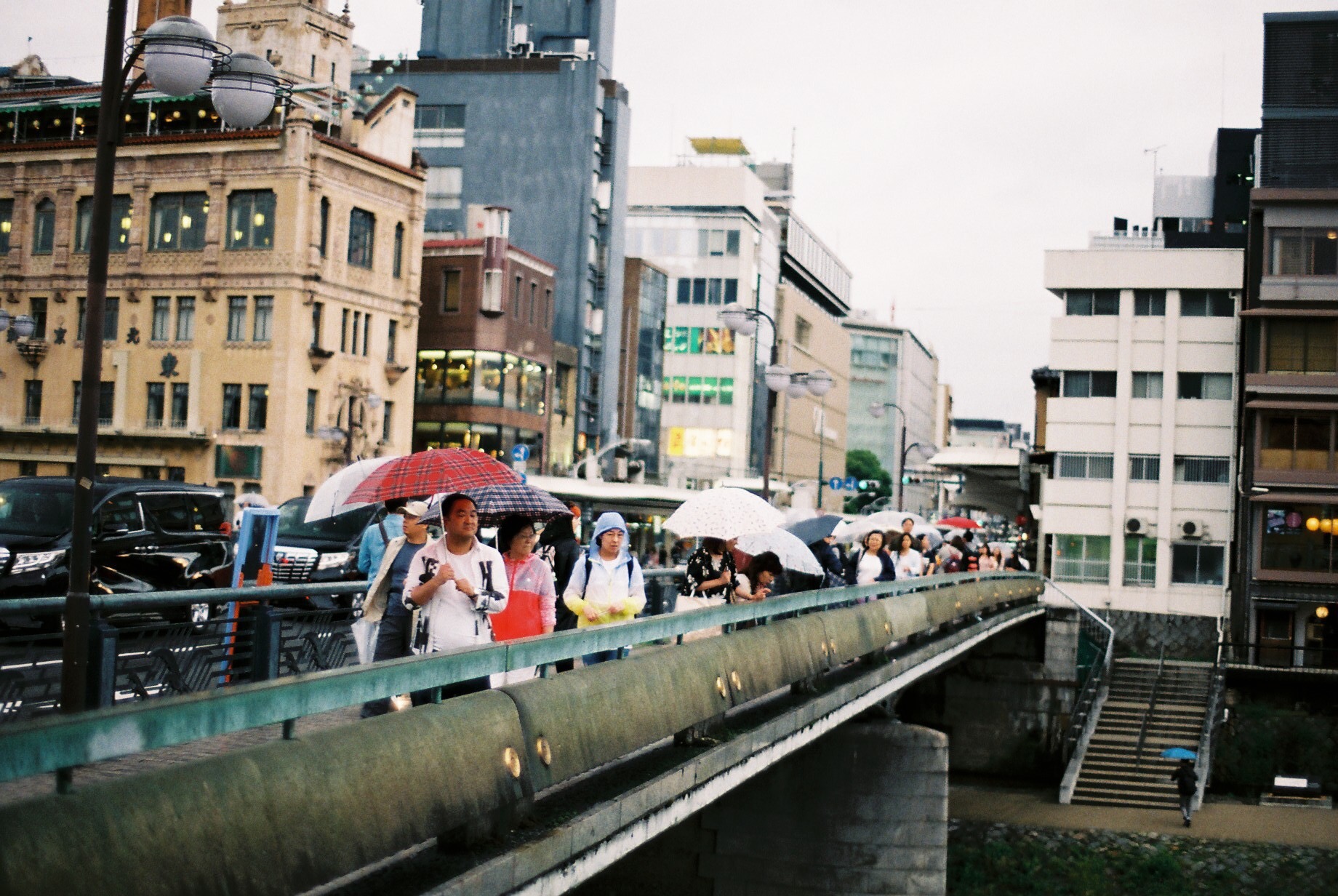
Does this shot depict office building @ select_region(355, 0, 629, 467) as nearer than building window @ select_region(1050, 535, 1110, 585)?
No

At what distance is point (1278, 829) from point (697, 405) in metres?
74.2

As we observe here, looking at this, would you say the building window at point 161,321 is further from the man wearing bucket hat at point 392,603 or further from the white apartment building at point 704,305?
the man wearing bucket hat at point 392,603

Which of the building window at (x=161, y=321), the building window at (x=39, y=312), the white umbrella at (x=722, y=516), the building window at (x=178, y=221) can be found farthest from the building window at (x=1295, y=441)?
the white umbrella at (x=722, y=516)

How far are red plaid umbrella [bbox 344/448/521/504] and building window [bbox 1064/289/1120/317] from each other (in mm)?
58811

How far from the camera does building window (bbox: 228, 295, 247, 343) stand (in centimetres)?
6112

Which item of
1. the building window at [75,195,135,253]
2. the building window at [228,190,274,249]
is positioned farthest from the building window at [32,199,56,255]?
the building window at [228,190,274,249]

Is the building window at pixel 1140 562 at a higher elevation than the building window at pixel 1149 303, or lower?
lower

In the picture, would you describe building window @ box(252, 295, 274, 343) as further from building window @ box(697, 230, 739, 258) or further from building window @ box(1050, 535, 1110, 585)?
building window @ box(697, 230, 739, 258)

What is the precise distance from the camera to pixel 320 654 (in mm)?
14008

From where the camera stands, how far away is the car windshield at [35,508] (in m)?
19.6

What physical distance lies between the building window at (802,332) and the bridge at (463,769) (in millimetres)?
110657

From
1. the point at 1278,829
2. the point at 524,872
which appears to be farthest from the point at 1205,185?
the point at 524,872

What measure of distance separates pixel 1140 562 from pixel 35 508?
53.4 meters

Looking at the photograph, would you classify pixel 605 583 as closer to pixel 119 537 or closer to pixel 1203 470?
pixel 119 537
